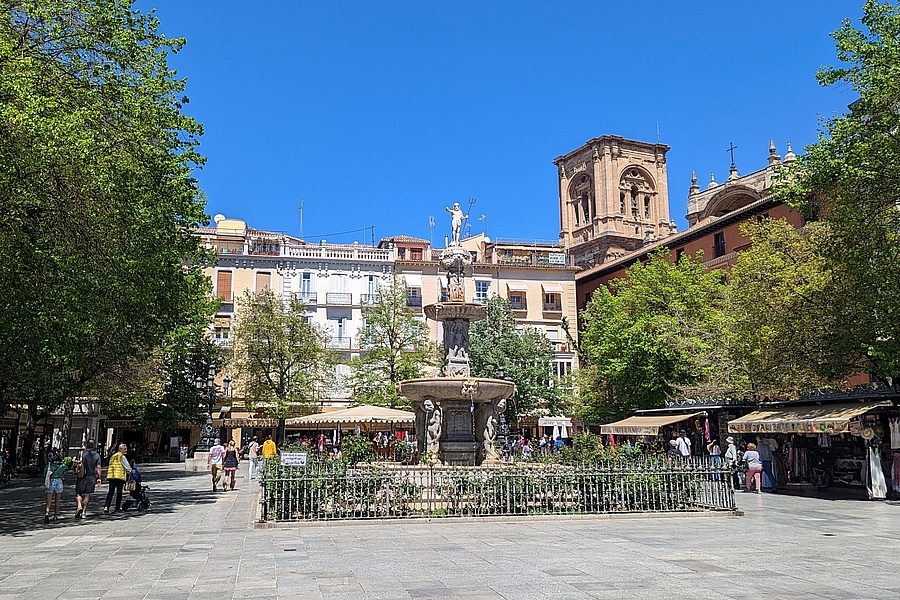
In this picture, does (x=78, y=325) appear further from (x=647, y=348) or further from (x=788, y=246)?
(x=647, y=348)

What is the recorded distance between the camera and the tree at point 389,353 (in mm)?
38656

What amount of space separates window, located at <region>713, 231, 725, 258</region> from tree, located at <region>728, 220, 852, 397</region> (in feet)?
54.0

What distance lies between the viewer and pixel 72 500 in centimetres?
1927

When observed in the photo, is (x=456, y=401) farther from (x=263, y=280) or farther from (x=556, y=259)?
(x=556, y=259)

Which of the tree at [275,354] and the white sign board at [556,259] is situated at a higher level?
the white sign board at [556,259]

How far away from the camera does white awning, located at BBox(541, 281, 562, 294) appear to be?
5441cm

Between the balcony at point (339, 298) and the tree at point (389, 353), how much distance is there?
525cm

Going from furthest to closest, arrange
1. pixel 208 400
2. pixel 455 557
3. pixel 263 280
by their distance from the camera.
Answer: pixel 263 280, pixel 208 400, pixel 455 557

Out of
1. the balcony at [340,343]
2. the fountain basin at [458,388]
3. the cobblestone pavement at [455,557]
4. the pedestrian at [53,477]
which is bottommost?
the cobblestone pavement at [455,557]

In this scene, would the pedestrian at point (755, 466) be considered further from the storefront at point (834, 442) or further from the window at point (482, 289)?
the window at point (482, 289)

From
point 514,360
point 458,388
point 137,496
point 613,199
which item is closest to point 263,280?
point 514,360

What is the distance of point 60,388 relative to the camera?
2067 centimetres

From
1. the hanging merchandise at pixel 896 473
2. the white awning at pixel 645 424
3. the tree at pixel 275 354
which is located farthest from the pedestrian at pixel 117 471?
the tree at pixel 275 354

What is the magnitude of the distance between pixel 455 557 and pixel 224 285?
41928mm
